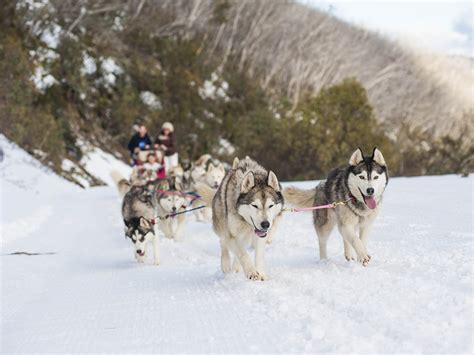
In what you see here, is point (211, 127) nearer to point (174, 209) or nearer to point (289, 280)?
point (174, 209)

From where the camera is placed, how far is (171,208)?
7805 millimetres

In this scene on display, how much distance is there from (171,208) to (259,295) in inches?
161

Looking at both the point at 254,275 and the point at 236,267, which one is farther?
the point at 236,267

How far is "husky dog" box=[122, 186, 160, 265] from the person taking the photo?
6.40 m

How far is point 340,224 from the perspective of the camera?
16.2 ft

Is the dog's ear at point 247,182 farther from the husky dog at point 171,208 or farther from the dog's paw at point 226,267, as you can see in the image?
the husky dog at point 171,208

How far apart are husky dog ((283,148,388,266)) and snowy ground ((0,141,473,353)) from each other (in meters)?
0.22

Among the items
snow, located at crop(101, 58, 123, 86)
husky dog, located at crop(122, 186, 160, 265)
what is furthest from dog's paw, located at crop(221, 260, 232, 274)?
snow, located at crop(101, 58, 123, 86)

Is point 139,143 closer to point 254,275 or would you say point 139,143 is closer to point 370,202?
point 370,202

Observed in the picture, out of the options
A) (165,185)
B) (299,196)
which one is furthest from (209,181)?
(299,196)

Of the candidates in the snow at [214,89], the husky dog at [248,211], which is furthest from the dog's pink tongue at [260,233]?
the snow at [214,89]

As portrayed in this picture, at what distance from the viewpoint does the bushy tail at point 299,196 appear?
5605mm

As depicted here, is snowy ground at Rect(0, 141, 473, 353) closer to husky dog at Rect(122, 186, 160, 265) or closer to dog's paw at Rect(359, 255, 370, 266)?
dog's paw at Rect(359, 255, 370, 266)

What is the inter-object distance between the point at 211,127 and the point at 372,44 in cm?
3872
